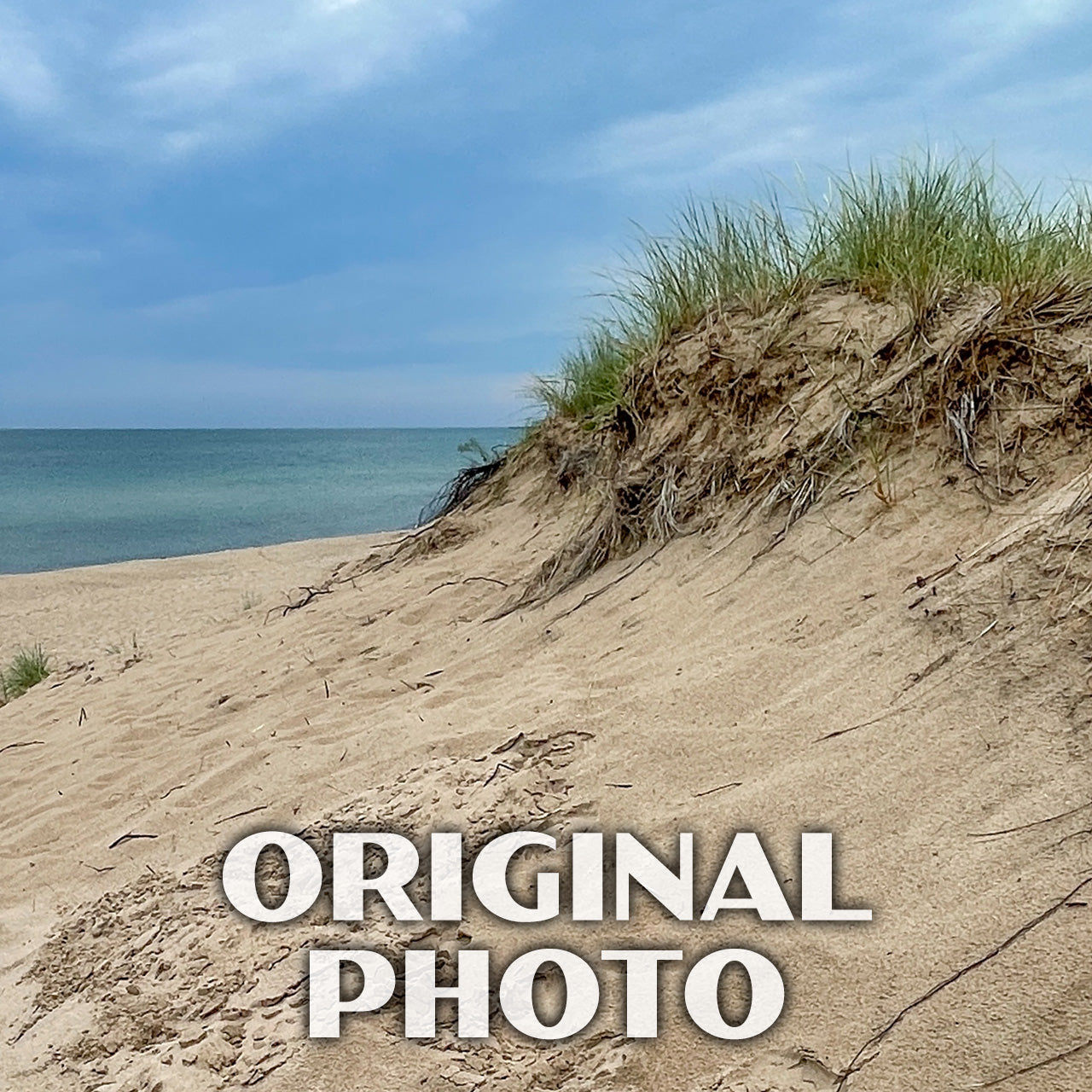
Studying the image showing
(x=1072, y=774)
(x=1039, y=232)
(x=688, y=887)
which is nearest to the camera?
(x=1072, y=774)

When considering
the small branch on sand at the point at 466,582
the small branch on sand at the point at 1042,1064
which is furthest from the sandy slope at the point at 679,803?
the small branch on sand at the point at 466,582

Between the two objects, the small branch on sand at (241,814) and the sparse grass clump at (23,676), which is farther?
the sparse grass clump at (23,676)

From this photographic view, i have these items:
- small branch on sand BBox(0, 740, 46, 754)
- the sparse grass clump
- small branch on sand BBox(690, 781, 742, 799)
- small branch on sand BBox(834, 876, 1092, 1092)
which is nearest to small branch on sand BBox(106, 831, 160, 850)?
small branch on sand BBox(0, 740, 46, 754)

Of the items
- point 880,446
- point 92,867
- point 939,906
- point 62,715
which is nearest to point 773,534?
point 880,446

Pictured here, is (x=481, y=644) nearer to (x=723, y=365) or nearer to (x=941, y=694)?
(x=723, y=365)

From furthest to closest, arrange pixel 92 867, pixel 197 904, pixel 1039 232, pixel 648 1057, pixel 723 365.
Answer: pixel 723 365 < pixel 1039 232 < pixel 92 867 < pixel 197 904 < pixel 648 1057

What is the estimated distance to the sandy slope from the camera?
190 cm

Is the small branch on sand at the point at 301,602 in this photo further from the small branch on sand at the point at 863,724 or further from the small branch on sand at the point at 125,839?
the small branch on sand at the point at 863,724

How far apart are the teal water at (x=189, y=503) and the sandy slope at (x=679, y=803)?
4.62 metres

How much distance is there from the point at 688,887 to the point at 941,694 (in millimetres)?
825

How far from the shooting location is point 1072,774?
216 centimetres

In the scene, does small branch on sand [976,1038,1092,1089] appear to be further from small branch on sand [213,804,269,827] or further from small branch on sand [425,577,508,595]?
small branch on sand [425,577,508,595]

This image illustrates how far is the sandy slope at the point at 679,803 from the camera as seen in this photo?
1.90 metres

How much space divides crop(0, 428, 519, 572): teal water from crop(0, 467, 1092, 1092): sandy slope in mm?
4621
